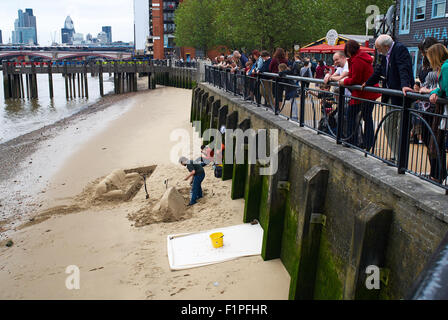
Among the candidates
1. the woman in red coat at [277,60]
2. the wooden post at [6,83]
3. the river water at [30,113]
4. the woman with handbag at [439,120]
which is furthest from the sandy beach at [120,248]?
the wooden post at [6,83]

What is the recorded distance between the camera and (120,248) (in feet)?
29.1

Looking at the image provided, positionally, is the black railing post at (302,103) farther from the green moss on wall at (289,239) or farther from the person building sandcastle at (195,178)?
the person building sandcastle at (195,178)

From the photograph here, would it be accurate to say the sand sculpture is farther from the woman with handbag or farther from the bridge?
the bridge

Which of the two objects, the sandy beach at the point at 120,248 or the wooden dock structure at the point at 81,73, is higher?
the wooden dock structure at the point at 81,73

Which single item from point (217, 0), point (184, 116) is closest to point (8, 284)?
point (184, 116)

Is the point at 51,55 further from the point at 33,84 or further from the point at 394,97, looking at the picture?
the point at 394,97

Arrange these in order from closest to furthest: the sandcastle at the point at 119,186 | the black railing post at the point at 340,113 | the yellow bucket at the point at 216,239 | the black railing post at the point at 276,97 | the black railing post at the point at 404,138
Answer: the black railing post at the point at 404,138
the black railing post at the point at 340,113
the yellow bucket at the point at 216,239
the black railing post at the point at 276,97
the sandcastle at the point at 119,186

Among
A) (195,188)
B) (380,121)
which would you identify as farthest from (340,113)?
(195,188)

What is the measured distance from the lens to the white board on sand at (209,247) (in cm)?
777

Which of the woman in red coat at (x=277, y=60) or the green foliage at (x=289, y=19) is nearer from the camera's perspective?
the woman in red coat at (x=277, y=60)

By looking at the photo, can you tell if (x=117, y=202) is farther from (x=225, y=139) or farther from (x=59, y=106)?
(x=59, y=106)

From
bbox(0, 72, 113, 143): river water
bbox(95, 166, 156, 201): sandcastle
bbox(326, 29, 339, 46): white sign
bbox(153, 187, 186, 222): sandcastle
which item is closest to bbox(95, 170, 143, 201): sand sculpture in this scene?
bbox(95, 166, 156, 201): sandcastle

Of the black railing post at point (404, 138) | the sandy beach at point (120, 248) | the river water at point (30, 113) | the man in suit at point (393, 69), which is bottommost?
the river water at point (30, 113)

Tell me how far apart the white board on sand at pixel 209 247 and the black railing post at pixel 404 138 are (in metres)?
3.74
